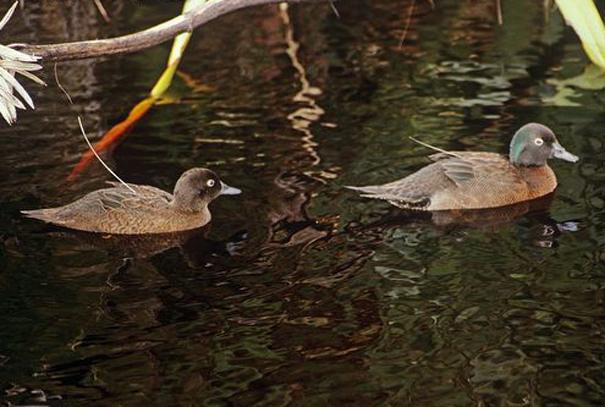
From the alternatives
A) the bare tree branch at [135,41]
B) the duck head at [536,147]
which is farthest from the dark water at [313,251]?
the bare tree branch at [135,41]

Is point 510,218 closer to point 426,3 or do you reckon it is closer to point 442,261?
point 442,261

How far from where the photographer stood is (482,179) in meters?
8.40

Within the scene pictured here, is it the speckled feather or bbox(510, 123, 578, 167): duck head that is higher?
bbox(510, 123, 578, 167): duck head

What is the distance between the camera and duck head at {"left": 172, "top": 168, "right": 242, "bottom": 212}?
8219mm

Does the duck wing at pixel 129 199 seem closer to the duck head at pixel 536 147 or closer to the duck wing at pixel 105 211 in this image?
the duck wing at pixel 105 211

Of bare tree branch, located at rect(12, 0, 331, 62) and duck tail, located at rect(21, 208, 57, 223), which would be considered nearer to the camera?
bare tree branch, located at rect(12, 0, 331, 62)

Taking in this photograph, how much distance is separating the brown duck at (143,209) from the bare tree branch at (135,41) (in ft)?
4.58

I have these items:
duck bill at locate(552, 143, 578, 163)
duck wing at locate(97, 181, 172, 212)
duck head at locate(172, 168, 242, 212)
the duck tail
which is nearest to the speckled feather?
duck bill at locate(552, 143, 578, 163)

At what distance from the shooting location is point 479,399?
5594 mm

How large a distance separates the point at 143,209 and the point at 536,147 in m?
2.83

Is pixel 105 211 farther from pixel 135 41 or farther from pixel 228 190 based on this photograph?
pixel 135 41

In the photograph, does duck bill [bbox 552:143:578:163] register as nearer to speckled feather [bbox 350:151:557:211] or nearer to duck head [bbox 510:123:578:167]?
duck head [bbox 510:123:578:167]

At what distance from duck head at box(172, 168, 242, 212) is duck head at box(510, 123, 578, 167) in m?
2.13

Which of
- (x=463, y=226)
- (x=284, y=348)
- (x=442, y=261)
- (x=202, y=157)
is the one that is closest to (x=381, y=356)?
(x=284, y=348)
